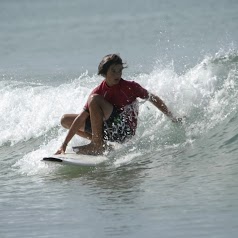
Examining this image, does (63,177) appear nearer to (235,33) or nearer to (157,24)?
(235,33)

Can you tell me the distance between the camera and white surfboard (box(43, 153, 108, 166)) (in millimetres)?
8391

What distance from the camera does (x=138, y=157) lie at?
8.80 m

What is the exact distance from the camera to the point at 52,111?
12.4 meters

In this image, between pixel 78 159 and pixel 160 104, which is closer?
pixel 78 159

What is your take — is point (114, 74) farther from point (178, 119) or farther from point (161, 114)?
point (161, 114)

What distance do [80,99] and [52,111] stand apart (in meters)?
0.48

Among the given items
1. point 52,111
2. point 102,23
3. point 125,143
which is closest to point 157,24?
point 102,23

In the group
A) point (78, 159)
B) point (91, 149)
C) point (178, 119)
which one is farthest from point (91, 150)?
point (178, 119)

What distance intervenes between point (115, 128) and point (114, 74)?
2.14 feet

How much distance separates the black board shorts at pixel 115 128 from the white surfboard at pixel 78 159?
0.30 m

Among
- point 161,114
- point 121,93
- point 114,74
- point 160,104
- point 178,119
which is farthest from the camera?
point 161,114

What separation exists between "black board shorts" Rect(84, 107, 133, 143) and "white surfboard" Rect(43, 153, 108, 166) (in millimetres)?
299

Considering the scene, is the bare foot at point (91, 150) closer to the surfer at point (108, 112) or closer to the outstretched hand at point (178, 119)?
the surfer at point (108, 112)

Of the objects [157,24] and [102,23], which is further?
[102,23]
